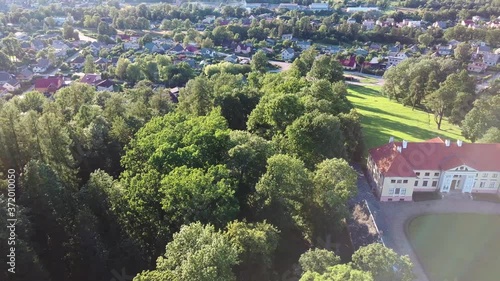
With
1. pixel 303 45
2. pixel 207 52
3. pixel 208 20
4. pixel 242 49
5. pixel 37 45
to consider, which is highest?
pixel 208 20

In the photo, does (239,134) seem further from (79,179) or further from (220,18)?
(220,18)

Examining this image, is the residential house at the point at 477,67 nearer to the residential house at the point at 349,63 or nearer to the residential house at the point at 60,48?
the residential house at the point at 349,63

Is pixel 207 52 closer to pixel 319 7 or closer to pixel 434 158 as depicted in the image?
pixel 434 158

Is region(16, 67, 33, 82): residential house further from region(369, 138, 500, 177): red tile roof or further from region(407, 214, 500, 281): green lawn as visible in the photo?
region(407, 214, 500, 281): green lawn

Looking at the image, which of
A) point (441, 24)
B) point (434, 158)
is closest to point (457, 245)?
point (434, 158)

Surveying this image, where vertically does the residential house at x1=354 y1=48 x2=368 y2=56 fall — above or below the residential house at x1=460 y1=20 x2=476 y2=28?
below

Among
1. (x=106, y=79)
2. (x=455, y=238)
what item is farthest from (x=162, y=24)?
(x=455, y=238)

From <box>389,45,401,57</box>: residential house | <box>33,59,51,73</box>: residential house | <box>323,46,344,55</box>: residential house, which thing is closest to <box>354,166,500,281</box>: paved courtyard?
<box>389,45,401,57</box>: residential house
